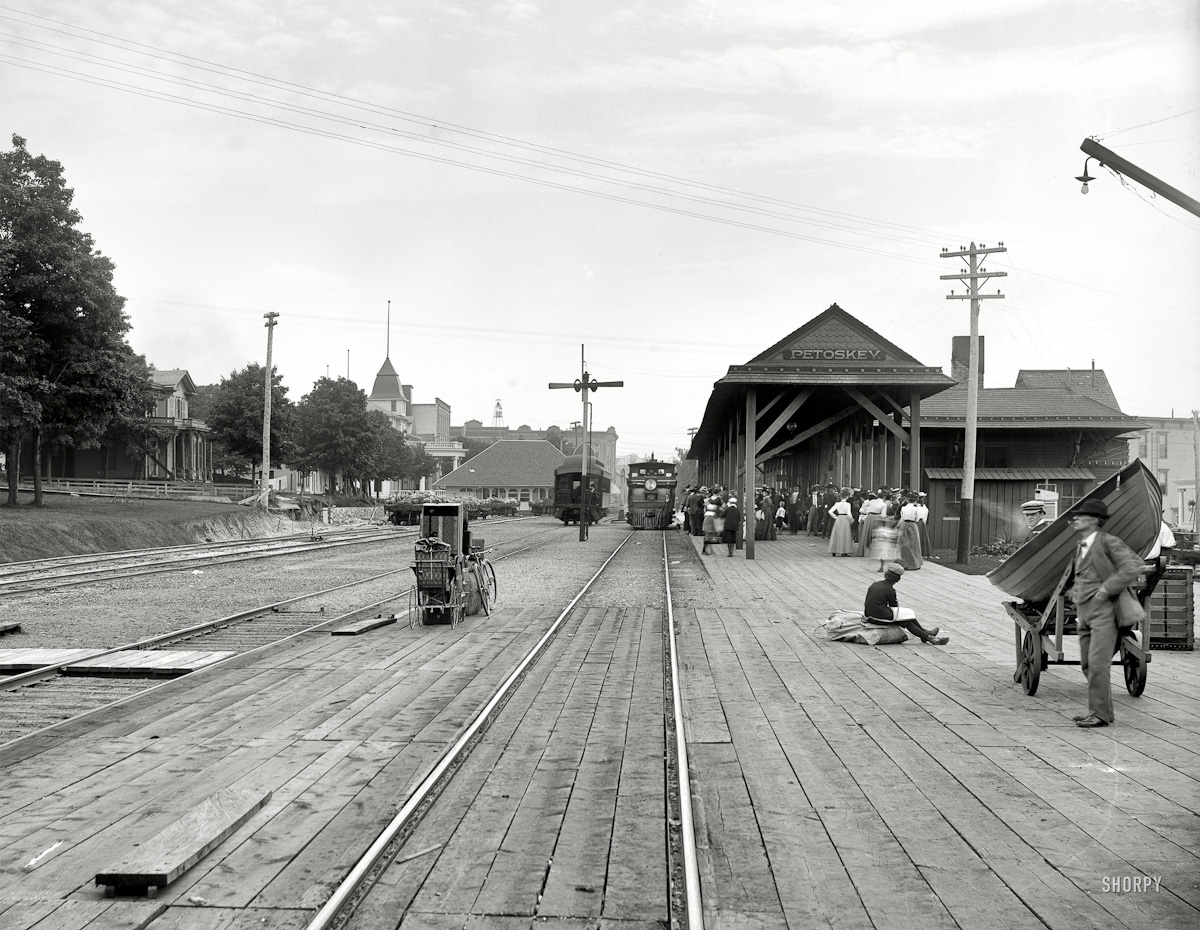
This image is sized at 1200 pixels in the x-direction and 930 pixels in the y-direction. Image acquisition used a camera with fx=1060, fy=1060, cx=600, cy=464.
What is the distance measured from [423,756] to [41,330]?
33.9m

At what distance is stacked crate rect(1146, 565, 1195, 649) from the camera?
11055mm

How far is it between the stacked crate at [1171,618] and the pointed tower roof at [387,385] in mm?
132591

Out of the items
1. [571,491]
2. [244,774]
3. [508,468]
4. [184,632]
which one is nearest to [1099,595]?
[244,774]

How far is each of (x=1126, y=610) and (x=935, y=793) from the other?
2.58m

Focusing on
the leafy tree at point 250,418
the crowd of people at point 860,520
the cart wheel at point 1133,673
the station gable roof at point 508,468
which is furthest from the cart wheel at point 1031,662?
the station gable roof at point 508,468

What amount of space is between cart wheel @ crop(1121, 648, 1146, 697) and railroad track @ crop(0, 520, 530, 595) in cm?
1623

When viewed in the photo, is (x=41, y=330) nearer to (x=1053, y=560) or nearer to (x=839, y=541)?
(x=839, y=541)

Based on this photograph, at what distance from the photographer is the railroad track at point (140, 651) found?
8.18 metres

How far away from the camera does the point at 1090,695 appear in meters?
7.55

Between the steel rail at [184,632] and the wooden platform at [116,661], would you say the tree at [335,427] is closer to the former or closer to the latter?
the steel rail at [184,632]

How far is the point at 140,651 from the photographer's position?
36.1 ft

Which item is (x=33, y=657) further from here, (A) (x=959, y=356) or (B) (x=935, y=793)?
(A) (x=959, y=356)

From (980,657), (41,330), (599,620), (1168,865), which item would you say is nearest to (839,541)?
(599,620)

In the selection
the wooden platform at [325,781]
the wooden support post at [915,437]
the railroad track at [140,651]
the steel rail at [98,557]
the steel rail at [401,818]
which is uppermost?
the wooden support post at [915,437]
